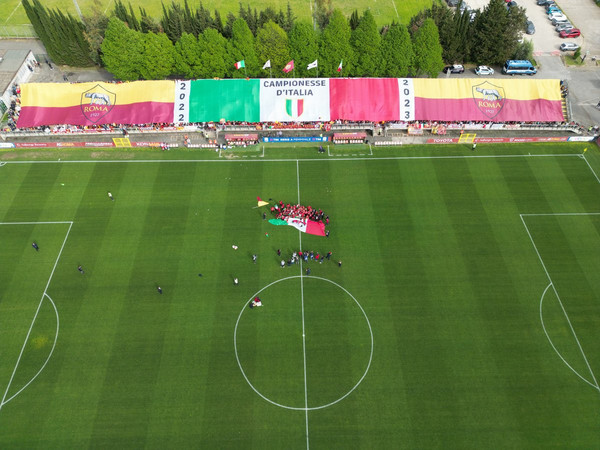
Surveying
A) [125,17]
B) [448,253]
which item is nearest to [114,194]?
[125,17]

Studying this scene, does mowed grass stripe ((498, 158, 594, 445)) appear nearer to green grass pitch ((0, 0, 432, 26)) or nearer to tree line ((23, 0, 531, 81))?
tree line ((23, 0, 531, 81))

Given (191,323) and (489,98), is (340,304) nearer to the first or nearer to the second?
(191,323)

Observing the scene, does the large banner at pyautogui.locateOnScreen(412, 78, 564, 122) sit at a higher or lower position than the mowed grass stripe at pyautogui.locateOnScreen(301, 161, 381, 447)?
higher

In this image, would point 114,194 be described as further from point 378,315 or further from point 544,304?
point 544,304

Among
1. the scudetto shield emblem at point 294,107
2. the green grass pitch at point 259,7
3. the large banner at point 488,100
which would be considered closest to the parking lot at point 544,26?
the green grass pitch at point 259,7

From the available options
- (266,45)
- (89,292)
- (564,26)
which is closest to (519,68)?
(564,26)

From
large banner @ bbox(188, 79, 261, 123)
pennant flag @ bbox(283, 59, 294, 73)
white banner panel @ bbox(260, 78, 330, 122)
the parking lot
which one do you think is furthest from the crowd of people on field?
the parking lot
